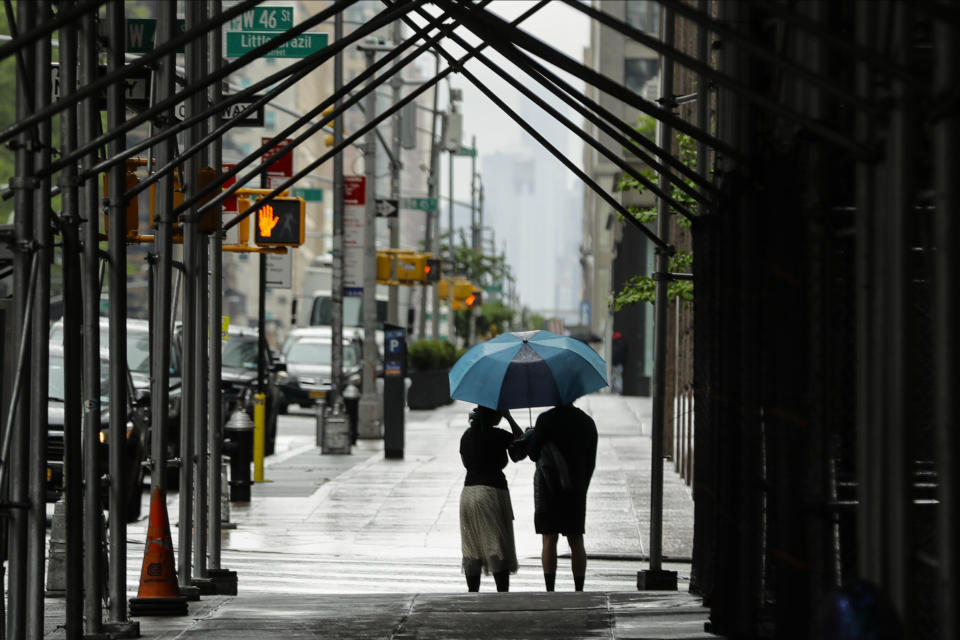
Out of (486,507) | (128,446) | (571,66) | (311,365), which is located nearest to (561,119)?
(486,507)

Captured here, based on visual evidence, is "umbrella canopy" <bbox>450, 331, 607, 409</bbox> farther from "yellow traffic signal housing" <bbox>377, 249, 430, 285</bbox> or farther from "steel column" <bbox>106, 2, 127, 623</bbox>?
"yellow traffic signal housing" <bbox>377, 249, 430, 285</bbox>

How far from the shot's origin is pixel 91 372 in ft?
30.2

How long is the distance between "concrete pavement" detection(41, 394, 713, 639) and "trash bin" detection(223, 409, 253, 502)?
21 cm

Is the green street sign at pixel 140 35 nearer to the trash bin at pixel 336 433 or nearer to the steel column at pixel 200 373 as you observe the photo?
the steel column at pixel 200 373

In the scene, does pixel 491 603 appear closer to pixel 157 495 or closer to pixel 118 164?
pixel 157 495

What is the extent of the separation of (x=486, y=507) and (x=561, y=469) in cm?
58

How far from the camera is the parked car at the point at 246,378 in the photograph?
25141 mm

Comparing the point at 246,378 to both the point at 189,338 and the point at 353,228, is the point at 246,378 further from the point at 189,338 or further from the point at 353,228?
the point at 189,338

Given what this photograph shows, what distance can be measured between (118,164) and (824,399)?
4.48 m

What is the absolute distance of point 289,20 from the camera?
16781 mm

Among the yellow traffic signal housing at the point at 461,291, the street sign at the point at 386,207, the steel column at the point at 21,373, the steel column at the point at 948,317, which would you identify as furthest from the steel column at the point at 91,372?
the yellow traffic signal housing at the point at 461,291

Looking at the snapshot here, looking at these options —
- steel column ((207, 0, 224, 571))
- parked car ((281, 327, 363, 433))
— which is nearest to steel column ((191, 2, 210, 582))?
steel column ((207, 0, 224, 571))

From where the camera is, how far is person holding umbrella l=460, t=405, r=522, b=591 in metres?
11.7

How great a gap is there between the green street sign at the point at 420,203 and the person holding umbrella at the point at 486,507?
29.1 meters
